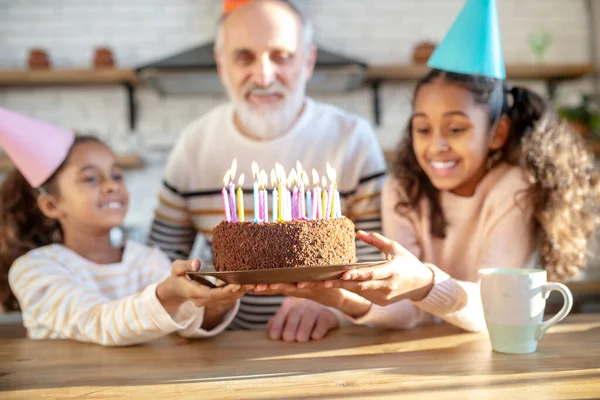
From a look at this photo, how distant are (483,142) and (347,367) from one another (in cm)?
71

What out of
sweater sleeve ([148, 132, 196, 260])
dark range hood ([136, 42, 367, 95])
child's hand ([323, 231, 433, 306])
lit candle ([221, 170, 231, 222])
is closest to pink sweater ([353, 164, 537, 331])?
child's hand ([323, 231, 433, 306])

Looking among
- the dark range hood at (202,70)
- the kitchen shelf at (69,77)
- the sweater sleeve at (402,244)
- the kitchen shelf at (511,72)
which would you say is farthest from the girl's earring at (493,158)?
the kitchen shelf at (69,77)

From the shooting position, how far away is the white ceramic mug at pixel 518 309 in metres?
1.01

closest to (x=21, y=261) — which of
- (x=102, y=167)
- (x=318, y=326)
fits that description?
(x=102, y=167)

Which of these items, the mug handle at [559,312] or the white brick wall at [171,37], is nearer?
the mug handle at [559,312]

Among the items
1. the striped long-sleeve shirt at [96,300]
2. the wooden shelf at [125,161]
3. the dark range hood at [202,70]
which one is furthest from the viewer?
the wooden shelf at [125,161]

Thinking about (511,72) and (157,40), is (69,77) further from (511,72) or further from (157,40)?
(511,72)

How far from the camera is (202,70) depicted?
3209 millimetres

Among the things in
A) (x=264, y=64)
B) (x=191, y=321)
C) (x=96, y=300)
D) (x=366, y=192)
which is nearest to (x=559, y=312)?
(x=191, y=321)

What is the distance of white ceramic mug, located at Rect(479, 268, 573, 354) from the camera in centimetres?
101

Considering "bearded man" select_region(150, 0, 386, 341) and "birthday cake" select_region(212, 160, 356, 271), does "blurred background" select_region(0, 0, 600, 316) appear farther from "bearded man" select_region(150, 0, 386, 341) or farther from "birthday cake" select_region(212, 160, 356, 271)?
"birthday cake" select_region(212, 160, 356, 271)

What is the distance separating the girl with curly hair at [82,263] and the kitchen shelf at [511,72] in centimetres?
229

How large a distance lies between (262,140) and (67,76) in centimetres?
216

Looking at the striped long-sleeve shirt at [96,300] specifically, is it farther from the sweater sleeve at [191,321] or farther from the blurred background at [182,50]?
the blurred background at [182,50]
